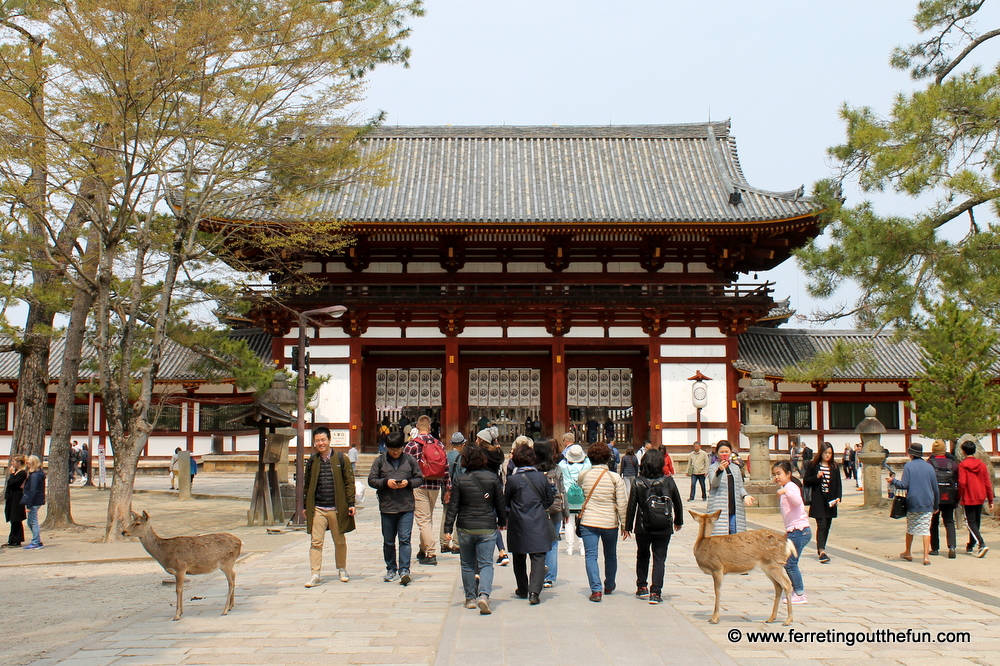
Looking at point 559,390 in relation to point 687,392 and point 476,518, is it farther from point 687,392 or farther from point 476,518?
point 476,518

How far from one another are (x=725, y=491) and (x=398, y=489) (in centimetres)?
353

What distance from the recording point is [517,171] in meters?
28.6

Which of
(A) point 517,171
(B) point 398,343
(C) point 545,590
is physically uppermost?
(A) point 517,171

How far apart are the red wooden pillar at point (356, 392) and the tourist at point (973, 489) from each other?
1766 centimetres

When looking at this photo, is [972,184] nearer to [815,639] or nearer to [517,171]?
[815,639]

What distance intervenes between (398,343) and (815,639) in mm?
20107

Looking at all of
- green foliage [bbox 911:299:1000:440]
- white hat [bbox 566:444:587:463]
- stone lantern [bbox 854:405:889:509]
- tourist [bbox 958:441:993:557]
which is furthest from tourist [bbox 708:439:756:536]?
stone lantern [bbox 854:405:889:509]

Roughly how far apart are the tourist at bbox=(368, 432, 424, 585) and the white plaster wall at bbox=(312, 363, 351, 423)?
1673 cm

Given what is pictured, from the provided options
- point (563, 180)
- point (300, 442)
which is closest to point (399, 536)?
point (300, 442)

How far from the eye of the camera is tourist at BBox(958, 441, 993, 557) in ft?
35.5

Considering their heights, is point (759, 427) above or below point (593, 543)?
above

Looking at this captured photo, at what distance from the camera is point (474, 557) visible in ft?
24.9

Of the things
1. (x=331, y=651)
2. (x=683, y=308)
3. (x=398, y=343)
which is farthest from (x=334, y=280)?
(x=331, y=651)

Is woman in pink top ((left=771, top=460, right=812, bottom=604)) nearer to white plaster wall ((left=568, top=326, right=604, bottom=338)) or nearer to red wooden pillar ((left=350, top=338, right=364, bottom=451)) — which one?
white plaster wall ((left=568, top=326, right=604, bottom=338))
